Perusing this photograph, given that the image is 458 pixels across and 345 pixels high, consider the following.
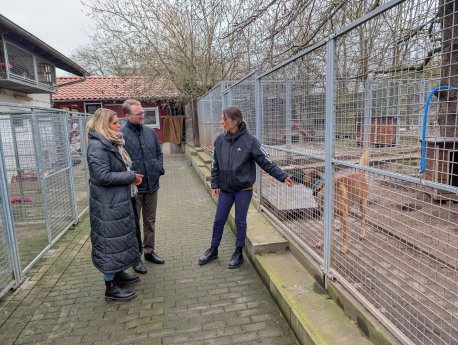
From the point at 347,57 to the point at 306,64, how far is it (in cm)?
94

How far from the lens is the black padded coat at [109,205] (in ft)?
9.98

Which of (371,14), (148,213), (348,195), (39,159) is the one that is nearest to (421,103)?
(371,14)

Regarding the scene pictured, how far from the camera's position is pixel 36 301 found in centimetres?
344

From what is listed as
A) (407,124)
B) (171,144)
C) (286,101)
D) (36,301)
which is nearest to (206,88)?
(171,144)

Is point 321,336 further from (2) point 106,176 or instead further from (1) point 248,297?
(2) point 106,176

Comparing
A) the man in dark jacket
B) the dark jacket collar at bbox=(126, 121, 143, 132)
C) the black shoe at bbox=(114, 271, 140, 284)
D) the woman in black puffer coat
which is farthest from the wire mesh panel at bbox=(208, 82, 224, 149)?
the woman in black puffer coat

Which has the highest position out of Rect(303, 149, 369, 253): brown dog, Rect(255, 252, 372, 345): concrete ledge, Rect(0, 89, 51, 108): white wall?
Rect(0, 89, 51, 108): white wall

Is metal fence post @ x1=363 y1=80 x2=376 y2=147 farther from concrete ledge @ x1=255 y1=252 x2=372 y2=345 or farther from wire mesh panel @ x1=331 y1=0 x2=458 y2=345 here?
concrete ledge @ x1=255 y1=252 x2=372 y2=345

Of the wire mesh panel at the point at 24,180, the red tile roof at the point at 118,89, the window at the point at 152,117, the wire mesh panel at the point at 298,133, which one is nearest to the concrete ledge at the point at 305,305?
the wire mesh panel at the point at 298,133

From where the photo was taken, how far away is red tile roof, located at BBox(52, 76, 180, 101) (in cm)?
1653

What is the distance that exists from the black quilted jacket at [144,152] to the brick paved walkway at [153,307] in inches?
42.9

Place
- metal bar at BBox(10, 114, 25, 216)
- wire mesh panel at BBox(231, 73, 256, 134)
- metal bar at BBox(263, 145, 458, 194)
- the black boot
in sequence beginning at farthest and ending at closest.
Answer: wire mesh panel at BBox(231, 73, 256, 134) → metal bar at BBox(10, 114, 25, 216) → the black boot → metal bar at BBox(263, 145, 458, 194)

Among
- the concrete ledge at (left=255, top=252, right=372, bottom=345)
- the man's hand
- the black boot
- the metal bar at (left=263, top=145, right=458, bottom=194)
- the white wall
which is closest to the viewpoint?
the metal bar at (left=263, top=145, right=458, bottom=194)

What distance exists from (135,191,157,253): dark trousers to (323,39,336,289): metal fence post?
7.09 feet
